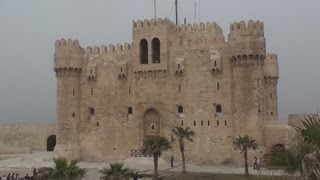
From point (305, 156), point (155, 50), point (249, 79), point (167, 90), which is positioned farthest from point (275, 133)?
point (305, 156)

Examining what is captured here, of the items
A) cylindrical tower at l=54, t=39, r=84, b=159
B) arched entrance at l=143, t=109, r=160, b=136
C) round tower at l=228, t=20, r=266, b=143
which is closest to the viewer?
round tower at l=228, t=20, r=266, b=143

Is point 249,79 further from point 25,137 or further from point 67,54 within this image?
point 25,137

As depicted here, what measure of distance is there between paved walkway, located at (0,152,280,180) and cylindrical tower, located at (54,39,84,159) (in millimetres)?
1855

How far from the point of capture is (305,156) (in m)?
8.23

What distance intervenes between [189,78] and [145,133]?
244 inches

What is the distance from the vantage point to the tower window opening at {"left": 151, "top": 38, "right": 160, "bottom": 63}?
4078cm

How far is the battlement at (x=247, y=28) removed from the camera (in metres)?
36.3

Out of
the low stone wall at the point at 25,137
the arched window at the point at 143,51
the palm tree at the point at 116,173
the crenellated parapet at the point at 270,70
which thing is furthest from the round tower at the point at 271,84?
the palm tree at the point at 116,173

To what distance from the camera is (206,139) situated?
38062 millimetres

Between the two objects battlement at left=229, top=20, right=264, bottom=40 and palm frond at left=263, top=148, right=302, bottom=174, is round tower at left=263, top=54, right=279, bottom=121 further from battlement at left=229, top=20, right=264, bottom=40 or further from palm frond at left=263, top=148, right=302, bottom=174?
palm frond at left=263, top=148, right=302, bottom=174

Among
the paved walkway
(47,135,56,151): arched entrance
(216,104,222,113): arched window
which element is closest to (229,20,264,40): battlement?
(216,104,222,113): arched window

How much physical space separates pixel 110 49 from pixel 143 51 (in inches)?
118

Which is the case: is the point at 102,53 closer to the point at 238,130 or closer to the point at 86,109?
the point at 86,109

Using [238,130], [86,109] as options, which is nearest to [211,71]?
[238,130]
